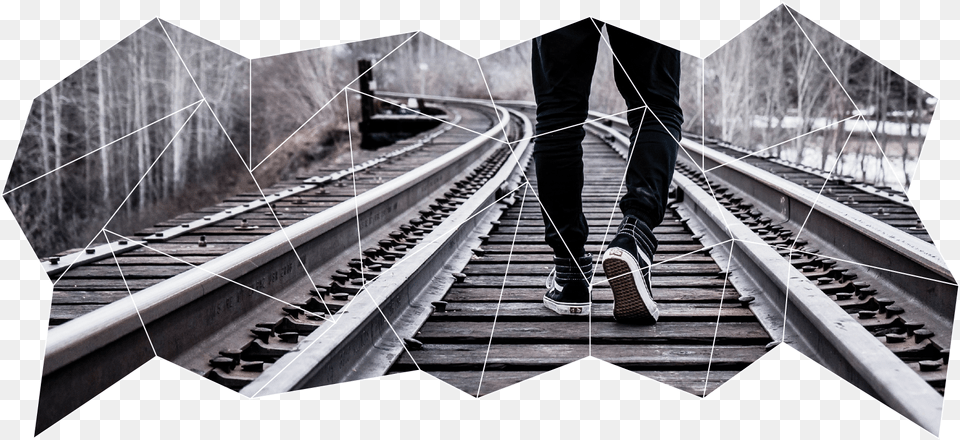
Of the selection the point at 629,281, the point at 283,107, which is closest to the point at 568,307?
the point at 629,281

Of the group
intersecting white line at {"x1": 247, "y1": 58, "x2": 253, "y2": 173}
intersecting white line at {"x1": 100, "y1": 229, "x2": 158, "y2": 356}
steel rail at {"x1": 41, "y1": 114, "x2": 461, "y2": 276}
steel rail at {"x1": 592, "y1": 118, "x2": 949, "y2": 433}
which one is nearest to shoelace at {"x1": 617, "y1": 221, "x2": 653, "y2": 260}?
steel rail at {"x1": 592, "y1": 118, "x2": 949, "y2": 433}

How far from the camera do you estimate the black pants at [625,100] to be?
1.81 metres

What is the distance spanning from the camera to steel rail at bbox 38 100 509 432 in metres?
1.49

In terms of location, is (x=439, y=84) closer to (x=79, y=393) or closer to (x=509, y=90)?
(x=509, y=90)

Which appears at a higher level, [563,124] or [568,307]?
[563,124]

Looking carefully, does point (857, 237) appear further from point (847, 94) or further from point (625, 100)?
point (625, 100)

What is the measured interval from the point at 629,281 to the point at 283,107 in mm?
988

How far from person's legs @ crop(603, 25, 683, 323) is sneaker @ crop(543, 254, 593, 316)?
6 centimetres

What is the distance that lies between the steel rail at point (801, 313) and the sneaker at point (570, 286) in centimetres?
27

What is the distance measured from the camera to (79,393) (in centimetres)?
150

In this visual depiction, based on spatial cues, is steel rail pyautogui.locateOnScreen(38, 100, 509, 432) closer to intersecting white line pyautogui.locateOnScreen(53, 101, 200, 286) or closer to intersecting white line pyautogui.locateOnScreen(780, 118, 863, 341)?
intersecting white line pyautogui.locateOnScreen(53, 101, 200, 286)

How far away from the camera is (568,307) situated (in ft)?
6.12

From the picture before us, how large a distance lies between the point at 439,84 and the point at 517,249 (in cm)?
42

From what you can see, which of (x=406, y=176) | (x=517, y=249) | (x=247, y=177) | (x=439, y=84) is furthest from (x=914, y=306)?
(x=247, y=177)
